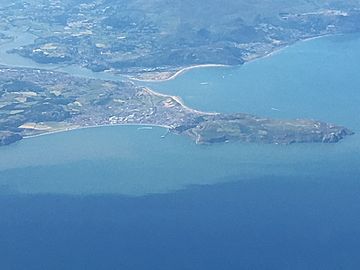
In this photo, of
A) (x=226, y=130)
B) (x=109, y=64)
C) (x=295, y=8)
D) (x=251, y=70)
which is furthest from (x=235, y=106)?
(x=295, y=8)

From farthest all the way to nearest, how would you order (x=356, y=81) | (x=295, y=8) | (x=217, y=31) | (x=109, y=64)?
(x=295, y=8)
(x=217, y=31)
(x=109, y=64)
(x=356, y=81)

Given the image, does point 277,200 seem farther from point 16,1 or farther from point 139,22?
point 16,1

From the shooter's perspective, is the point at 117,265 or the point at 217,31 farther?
the point at 217,31

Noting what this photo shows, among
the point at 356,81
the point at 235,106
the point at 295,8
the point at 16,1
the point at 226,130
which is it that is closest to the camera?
the point at 226,130

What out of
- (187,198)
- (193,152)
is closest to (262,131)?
(193,152)

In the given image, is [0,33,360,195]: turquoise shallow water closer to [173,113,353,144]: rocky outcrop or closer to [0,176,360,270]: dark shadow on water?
[173,113,353,144]: rocky outcrop

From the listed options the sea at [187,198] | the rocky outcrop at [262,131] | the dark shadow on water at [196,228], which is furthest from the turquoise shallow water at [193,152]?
the dark shadow on water at [196,228]

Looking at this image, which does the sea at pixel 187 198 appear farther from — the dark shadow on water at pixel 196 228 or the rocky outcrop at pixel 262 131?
the rocky outcrop at pixel 262 131
